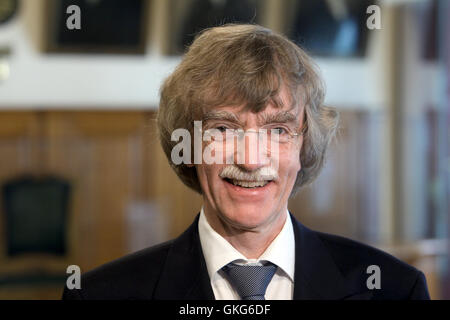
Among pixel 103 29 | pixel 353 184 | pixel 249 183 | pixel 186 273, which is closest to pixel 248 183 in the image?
pixel 249 183

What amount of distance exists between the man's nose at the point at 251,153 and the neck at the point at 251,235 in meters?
0.11

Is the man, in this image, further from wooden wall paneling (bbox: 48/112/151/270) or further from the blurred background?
wooden wall paneling (bbox: 48/112/151/270)

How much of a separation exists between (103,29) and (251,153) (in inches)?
166

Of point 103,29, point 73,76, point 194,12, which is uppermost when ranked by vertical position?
point 194,12

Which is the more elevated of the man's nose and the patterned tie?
the man's nose

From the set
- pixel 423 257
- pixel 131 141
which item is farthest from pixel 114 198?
pixel 423 257

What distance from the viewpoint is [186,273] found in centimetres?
106

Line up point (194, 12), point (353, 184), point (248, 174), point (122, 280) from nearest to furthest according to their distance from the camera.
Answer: point (248, 174), point (122, 280), point (194, 12), point (353, 184)

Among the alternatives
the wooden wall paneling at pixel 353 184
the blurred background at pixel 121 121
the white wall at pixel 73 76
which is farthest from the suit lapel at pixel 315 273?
the wooden wall paneling at pixel 353 184

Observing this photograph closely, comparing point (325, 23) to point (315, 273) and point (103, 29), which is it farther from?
point (315, 273)

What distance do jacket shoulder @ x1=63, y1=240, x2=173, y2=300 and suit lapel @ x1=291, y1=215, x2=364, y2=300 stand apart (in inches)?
8.7

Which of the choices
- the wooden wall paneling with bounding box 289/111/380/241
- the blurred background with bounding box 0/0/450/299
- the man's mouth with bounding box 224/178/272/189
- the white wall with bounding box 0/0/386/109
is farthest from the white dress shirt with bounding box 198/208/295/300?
the wooden wall paneling with bounding box 289/111/380/241

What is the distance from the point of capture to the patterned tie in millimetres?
1007

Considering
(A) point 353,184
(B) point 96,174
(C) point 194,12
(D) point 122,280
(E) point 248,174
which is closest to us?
(E) point 248,174
